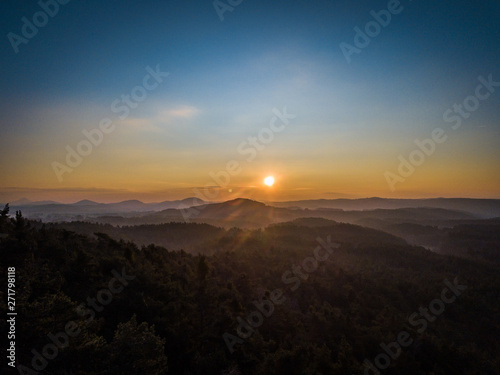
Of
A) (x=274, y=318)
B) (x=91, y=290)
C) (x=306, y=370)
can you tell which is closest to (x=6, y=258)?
(x=91, y=290)

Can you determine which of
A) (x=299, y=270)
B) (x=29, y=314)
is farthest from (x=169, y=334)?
(x=299, y=270)

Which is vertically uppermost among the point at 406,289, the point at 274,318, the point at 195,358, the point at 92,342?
the point at 92,342

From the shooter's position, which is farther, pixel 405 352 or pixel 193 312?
pixel 405 352

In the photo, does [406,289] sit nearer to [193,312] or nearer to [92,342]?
[193,312]

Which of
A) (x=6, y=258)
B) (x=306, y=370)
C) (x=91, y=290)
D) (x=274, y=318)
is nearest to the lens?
(x=306, y=370)

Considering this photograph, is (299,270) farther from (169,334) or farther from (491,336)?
(169,334)

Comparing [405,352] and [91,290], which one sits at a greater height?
[91,290]

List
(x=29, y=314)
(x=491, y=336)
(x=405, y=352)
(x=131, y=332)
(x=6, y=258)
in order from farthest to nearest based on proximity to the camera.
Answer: (x=491, y=336) → (x=405, y=352) → (x=6, y=258) → (x=131, y=332) → (x=29, y=314)
